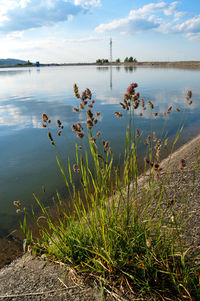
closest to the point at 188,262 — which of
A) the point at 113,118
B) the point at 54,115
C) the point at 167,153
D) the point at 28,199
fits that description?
the point at 28,199

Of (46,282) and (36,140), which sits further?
(36,140)

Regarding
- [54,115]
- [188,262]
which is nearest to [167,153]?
[188,262]

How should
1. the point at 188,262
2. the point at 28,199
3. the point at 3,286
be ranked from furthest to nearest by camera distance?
the point at 28,199 → the point at 3,286 → the point at 188,262

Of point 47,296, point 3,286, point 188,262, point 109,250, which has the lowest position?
point 3,286

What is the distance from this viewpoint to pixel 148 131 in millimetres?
8516

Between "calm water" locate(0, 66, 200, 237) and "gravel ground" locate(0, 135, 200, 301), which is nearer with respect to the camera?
"gravel ground" locate(0, 135, 200, 301)

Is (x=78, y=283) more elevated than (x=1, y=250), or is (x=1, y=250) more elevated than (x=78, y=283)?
(x=78, y=283)

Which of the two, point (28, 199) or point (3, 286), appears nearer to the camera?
point (3, 286)

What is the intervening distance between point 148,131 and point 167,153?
2.17 m

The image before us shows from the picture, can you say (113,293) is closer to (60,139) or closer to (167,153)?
(167,153)

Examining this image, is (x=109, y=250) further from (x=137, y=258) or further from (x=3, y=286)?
(x=3, y=286)

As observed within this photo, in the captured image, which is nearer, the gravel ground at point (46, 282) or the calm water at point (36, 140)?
the gravel ground at point (46, 282)

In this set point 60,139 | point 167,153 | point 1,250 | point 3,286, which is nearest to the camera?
point 3,286

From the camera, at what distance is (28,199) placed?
14.8ft
